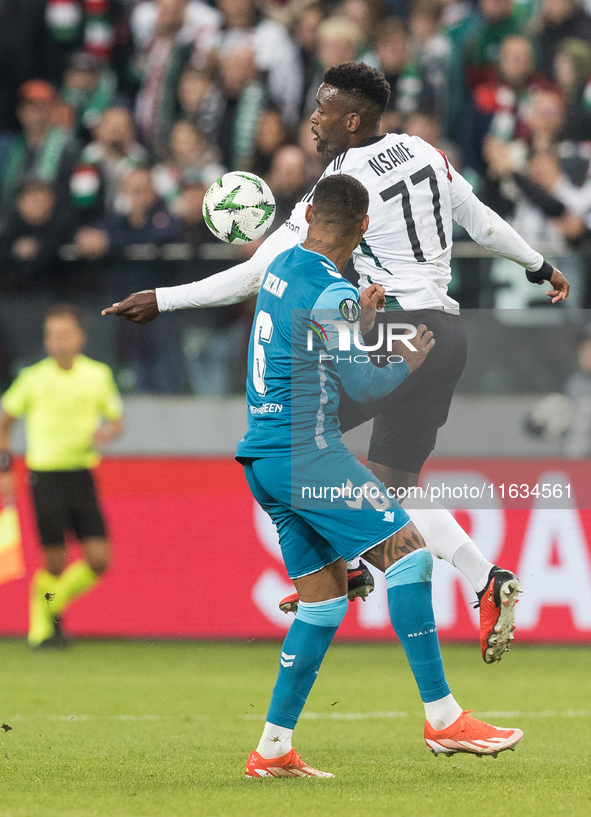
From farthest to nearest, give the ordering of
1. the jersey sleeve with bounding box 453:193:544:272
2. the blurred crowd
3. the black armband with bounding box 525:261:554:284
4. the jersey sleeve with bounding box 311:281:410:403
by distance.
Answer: the blurred crowd
the black armband with bounding box 525:261:554:284
the jersey sleeve with bounding box 453:193:544:272
the jersey sleeve with bounding box 311:281:410:403

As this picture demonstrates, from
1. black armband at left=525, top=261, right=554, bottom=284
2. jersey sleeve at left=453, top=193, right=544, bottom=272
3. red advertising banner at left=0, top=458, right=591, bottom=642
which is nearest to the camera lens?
jersey sleeve at left=453, top=193, right=544, bottom=272

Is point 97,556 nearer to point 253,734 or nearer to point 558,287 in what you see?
point 253,734

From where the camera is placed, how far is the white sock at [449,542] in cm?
480

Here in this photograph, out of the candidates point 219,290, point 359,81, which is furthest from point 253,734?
point 359,81

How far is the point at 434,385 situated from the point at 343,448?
68 cm

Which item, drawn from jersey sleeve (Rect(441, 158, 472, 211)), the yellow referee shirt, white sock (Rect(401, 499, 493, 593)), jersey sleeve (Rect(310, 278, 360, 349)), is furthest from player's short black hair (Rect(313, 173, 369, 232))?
the yellow referee shirt

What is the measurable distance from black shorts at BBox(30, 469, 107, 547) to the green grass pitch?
0.88 metres

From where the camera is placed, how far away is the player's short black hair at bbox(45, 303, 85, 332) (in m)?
9.41

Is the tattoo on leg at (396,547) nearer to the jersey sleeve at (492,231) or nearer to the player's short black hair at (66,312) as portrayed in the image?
the jersey sleeve at (492,231)

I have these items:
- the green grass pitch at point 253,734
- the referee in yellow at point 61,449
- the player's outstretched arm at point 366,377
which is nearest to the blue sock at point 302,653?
the green grass pitch at point 253,734

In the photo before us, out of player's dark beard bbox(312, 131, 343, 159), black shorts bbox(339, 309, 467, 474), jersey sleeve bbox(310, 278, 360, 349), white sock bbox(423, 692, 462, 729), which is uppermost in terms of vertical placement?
player's dark beard bbox(312, 131, 343, 159)

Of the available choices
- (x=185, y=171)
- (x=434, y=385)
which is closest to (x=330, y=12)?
(x=185, y=171)

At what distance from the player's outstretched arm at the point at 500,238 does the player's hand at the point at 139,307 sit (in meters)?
1.32

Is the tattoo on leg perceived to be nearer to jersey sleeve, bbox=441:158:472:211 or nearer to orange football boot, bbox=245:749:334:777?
orange football boot, bbox=245:749:334:777
